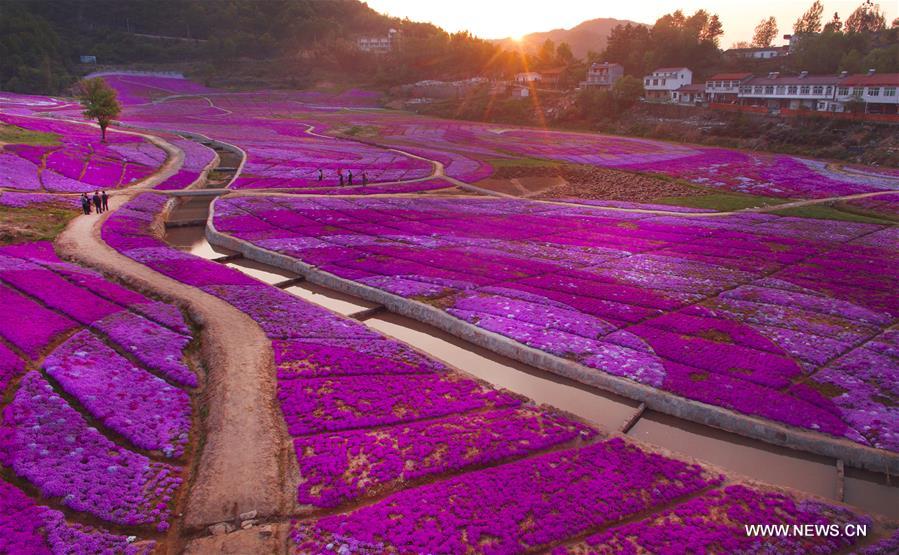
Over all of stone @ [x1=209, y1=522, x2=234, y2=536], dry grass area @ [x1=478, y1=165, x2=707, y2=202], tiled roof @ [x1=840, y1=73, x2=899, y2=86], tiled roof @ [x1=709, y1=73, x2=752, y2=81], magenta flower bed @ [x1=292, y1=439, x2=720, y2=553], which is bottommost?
magenta flower bed @ [x1=292, y1=439, x2=720, y2=553]

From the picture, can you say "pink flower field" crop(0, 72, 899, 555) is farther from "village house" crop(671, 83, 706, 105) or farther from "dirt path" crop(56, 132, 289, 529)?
"village house" crop(671, 83, 706, 105)

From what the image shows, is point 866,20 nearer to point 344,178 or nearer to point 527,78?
point 527,78

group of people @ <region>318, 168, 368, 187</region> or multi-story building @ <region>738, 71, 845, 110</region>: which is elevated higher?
multi-story building @ <region>738, 71, 845, 110</region>

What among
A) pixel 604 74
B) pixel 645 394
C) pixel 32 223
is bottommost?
pixel 645 394

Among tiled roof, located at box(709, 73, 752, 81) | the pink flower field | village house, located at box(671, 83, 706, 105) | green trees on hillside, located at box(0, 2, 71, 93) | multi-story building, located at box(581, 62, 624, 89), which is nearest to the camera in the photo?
the pink flower field

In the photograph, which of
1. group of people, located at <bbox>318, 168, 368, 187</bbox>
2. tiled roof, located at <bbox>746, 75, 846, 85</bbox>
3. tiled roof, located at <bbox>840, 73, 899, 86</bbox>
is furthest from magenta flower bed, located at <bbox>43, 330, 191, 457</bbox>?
tiled roof, located at <bbox>746, 75, 846, 85</bbox>

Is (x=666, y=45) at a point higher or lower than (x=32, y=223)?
higher

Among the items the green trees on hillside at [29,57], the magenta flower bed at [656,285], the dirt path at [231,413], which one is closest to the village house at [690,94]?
the magenta flower bed at [656,285]

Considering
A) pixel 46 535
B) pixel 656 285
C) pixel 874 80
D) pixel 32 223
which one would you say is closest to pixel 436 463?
pixel 46 535

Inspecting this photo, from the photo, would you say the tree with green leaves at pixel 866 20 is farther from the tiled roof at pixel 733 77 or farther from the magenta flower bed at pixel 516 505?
the magenta flower bed at pixel 516 505
